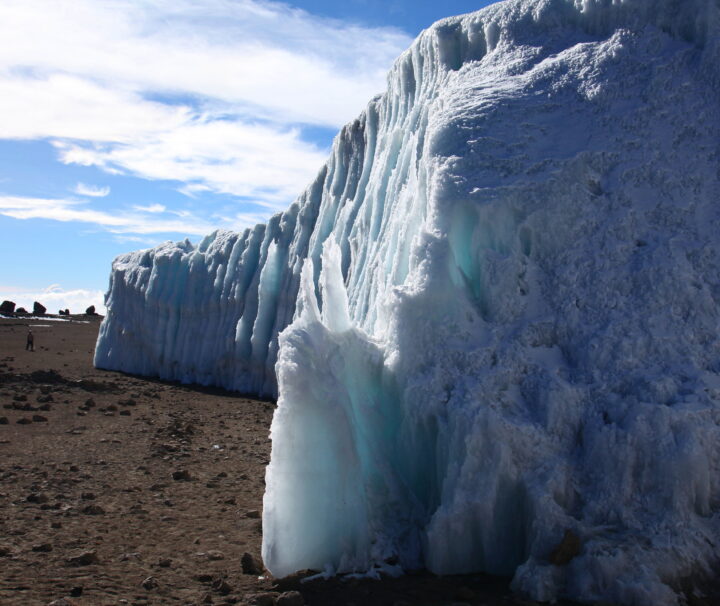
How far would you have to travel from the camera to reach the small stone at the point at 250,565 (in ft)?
15.9

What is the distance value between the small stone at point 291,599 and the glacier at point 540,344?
51cm

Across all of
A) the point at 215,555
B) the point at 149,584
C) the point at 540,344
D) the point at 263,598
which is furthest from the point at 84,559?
the point at 540,344

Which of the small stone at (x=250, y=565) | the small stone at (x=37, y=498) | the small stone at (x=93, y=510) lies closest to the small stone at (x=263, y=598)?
the small stone at (x=250, y=565)

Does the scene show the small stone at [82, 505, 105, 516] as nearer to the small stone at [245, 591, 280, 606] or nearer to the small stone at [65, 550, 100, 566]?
the small stone at [65, 550, 100, 566]

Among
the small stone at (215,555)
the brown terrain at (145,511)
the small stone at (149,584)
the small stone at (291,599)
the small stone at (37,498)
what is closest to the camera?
the small stone at (291,599)

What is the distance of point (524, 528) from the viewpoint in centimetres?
452

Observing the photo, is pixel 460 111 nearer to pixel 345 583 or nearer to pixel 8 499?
pixel 345 583

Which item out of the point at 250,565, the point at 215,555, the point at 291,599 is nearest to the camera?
the point at 291,599

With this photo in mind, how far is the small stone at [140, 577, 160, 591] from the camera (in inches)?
181

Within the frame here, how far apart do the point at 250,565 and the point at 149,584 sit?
66 cm

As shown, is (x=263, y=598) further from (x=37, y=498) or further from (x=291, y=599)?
(x=37, y=498)

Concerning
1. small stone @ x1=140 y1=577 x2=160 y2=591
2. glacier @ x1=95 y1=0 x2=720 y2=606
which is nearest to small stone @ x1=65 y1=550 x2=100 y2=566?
small stone @ x1=140 y1=577 x2=160 y2=591

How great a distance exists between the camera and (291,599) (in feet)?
13.4

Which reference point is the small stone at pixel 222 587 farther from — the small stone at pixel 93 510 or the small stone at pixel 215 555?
the small stone at pixel 93 510
